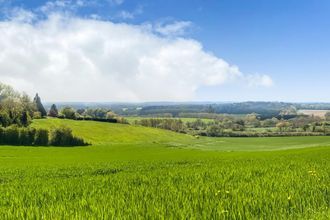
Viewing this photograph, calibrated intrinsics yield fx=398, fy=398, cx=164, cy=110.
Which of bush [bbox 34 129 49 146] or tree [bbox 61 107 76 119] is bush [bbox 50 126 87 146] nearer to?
bush [bbox 34 129 49 146]

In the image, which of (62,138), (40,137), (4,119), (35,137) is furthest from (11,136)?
(4,119)

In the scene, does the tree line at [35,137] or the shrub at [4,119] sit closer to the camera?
the tree line at [35,137]

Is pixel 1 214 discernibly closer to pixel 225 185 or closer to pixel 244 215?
pixel 244 215

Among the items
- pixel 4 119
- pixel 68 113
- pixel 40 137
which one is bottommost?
pixel 40 137

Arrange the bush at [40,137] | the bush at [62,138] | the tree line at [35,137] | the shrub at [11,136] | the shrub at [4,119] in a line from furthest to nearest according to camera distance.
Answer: the shrub at [4,119] → the bush at [62,138] → the bush at [40,137] → the tree line at [35,137] → the shrub at [11,136]

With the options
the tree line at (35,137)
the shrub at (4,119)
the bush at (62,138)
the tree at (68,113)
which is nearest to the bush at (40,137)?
the tree line at (35,137)

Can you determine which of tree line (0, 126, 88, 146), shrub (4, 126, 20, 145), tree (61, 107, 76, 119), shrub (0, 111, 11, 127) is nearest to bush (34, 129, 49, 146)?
tree line (0, 126, 88, 146)

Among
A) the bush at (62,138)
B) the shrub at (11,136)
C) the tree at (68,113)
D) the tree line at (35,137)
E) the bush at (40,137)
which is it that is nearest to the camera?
the shrub at (11,136)

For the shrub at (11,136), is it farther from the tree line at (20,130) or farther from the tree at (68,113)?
the tree at (68,113)

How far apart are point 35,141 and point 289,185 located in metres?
121

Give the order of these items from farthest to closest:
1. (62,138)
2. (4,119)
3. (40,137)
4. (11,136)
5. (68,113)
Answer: (68,113) < (4,119) < (62,138) < (40,137) < (11,136)

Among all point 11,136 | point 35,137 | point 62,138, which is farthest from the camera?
point 62,138

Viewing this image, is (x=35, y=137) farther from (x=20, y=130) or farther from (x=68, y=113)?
(x=68, y=113)

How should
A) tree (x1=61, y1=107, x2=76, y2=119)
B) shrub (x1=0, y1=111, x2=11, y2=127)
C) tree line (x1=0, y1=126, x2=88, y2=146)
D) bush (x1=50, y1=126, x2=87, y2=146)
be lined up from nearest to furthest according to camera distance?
tree line (x1=0, y1=126, x2=88, y2=146) < bush (x1=50, y1=126, x2=87, y2=146) < shrub (x1=0, y1=111, x2=11, y2=127) < tree (x1=61, y1=107, x2=76, y2=119)
